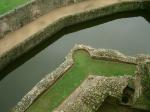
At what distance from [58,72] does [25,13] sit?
16.8 ft

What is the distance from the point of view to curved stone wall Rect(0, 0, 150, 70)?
19.4m

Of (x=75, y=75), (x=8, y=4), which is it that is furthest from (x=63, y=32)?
(x=75, y=75)

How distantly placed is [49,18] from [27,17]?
1.40 m

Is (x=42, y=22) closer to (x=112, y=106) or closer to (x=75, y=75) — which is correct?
(x=75, y=75)

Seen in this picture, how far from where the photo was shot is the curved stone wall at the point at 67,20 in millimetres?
19413

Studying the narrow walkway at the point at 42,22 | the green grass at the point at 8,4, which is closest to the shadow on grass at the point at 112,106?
the narrow walkway at the point at 42,22

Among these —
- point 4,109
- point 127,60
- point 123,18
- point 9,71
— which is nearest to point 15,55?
point 9,71

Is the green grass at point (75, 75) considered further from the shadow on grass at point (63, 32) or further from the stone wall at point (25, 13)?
the stone wall at point (25, 13)

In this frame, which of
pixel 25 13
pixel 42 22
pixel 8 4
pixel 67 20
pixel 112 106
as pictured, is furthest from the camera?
pixel 67 20

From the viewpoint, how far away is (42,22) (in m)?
21.4

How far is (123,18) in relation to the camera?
2341 cm

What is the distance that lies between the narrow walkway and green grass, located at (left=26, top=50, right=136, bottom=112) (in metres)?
3.44

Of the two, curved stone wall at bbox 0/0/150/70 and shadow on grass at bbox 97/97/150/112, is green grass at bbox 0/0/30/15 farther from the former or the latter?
shadow on grass at bbox 97/97/150/112

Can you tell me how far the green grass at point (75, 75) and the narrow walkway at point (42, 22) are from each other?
135 inches
